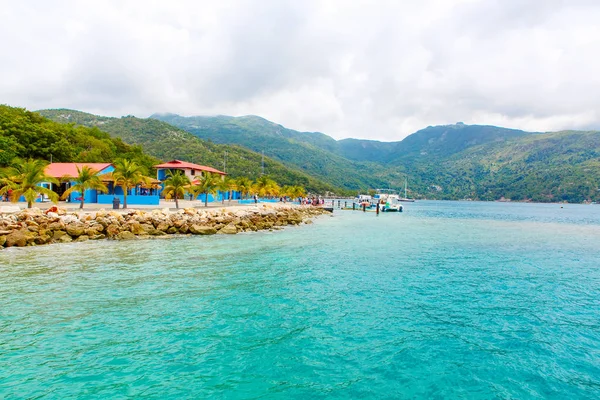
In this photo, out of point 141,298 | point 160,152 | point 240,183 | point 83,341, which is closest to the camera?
point 83,341

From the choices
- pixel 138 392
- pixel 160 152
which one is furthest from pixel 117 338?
pixel 160 152

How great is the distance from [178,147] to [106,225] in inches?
4181

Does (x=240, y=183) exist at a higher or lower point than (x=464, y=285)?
higher

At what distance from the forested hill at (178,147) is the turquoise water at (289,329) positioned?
350 feet

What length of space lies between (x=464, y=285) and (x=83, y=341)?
13394mm

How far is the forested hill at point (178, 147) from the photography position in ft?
400

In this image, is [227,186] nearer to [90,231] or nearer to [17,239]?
[90,231]

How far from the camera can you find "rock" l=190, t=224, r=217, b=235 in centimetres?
2812

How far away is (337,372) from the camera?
7.16 metres

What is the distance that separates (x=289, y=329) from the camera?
9289mm

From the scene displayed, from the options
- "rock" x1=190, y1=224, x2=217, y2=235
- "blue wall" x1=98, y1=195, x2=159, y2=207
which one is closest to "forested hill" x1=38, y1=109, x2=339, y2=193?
"blue wall" x1=98, y1=195, x2=159, y2=207

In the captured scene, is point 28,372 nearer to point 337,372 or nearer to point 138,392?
point 138,392

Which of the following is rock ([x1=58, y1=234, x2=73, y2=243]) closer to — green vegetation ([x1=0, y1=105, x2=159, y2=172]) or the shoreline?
the shoreline

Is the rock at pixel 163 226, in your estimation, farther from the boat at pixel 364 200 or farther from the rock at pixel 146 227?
the boat at pixel 364 200
